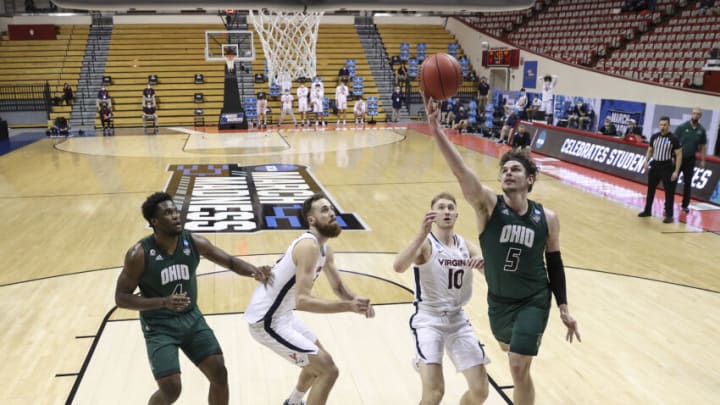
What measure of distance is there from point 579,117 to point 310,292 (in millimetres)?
17301

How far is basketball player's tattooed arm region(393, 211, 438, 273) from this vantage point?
3571 millimetres

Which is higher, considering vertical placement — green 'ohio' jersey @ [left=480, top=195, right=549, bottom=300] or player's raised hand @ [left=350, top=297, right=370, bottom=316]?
green 'ohio' jersey @ [left=480, top=195, right=549, bottom=300]

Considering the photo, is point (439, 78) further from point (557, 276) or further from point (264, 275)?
point (264, 275)

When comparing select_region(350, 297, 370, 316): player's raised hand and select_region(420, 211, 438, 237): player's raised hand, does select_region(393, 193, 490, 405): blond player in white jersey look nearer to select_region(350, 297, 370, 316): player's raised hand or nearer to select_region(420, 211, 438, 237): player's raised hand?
select_region(420, 211, 438, 237): player's raised hand

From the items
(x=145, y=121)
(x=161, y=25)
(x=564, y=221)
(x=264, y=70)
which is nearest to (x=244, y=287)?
(x=564, y=221)

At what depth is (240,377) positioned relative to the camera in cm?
498

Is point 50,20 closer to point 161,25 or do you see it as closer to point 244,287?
point 161,25

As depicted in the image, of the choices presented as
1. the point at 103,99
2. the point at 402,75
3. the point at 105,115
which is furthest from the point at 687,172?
the point at 103,99

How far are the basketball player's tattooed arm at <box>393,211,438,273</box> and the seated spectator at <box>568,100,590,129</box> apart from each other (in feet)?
53.6

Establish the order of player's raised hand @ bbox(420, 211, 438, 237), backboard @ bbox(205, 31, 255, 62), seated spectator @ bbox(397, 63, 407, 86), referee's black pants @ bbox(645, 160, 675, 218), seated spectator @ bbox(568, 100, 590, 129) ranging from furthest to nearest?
seated spectator @ bbox(397, 63, 407, 86) < backboard @ bbox(205, 31, 255, 62) < seated spectator @ bbox(568, 100, 590, 129) < referee's black pants @ bbox(645, 160, 675, 218) < player's raised hand @ bbox(420, 211, 438, 237)

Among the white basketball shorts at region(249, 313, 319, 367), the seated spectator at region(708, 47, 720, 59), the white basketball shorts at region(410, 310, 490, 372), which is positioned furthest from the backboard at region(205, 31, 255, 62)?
the white basketball shorts at region(410, 310, 490, 372)

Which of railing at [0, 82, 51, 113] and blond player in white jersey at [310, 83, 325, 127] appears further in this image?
railing at [0, 82, 51, 113]

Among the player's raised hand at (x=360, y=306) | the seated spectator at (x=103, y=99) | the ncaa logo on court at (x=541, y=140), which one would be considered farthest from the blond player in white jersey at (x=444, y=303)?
the seated spectator at (x=103, y=99)

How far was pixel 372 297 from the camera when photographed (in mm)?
6766
